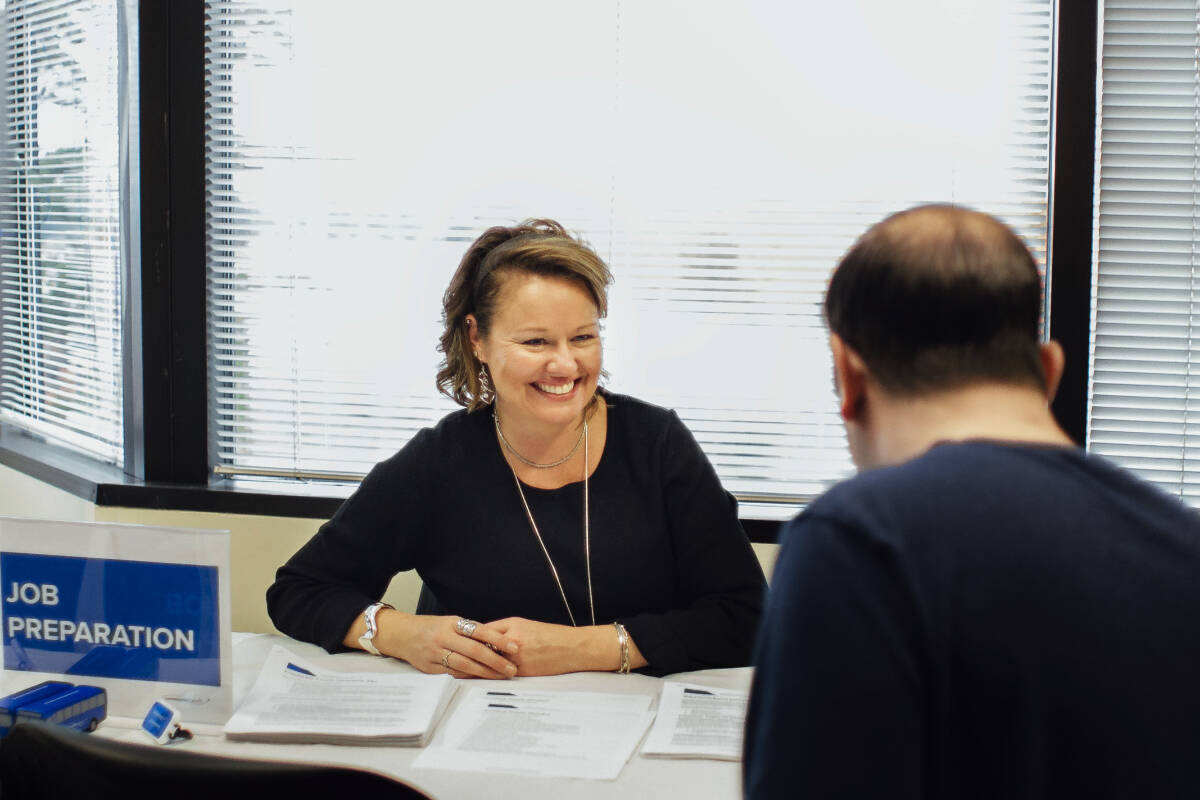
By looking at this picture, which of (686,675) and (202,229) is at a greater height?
(202,229)

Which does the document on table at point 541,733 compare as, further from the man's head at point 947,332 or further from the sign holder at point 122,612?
the man's head at point 947,332

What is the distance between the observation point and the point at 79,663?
1.62m

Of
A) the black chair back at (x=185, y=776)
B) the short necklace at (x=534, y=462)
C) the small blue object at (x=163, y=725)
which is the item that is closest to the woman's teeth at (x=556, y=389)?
the short necklace at (x=534, y=462)

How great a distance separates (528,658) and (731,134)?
133 cm

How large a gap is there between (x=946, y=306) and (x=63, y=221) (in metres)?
2.77

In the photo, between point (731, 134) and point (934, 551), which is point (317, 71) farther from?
point (934, 551)

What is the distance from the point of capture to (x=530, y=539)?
2.00m

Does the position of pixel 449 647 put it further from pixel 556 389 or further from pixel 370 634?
pixel 556 389

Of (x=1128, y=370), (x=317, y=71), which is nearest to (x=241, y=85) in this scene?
(x=317, y=71)

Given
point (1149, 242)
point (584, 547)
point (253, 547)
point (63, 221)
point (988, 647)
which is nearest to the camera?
point (988, 647)

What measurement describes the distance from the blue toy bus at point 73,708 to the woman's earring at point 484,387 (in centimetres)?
90

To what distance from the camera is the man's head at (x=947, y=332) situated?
75 cm

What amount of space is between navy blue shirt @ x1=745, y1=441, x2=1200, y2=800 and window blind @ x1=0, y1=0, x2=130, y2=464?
8.30ft

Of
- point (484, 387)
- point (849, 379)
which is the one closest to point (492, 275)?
point (484, 387)
